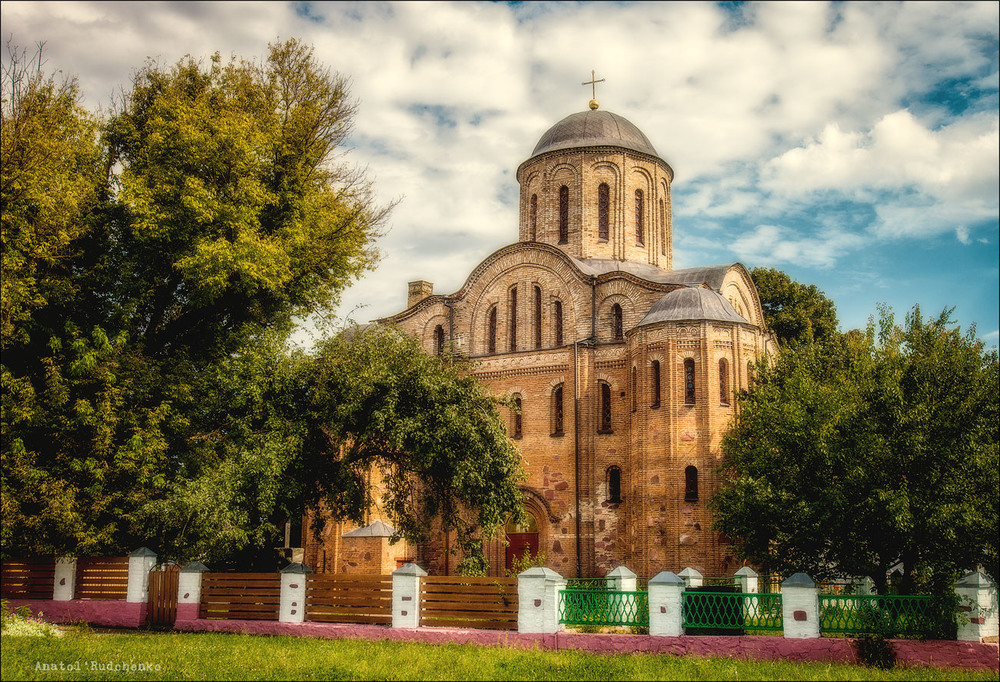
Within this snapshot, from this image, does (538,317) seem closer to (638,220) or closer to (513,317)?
(513,317)

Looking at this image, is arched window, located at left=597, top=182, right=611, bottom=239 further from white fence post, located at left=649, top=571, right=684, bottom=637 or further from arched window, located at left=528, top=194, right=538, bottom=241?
white fence post, located at left=649, top=571, right=684, bottom=637

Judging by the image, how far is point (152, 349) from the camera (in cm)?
1739

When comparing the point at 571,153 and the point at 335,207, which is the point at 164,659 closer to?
the point at 335,207

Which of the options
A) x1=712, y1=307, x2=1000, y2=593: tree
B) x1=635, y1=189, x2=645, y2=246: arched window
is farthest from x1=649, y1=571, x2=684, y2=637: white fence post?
x1=635, y1=189, x2=645, y2=246: arched window

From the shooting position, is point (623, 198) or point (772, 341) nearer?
point (772, 341)

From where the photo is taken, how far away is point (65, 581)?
16219 millimetres

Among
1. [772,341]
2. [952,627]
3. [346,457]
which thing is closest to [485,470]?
[346,457]

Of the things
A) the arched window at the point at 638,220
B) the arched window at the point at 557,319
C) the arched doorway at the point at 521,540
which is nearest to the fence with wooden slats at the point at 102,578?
the arched doorway at the point at 521,540

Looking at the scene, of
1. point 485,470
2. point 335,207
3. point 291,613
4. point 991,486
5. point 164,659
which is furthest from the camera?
point 335,207

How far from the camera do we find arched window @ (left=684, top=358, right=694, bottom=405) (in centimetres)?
2045

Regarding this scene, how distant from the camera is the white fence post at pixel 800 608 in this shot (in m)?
11.3

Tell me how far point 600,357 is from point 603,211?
5.76 m

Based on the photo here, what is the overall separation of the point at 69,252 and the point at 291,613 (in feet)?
25.3

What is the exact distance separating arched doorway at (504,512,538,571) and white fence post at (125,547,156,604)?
32.2ft
